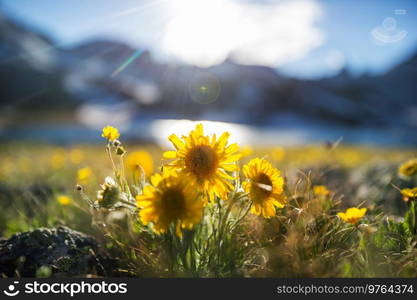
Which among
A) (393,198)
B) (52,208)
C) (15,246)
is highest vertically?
(393,198)

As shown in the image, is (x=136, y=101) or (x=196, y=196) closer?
(x=196, y=196)

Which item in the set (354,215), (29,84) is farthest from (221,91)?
(354,215)

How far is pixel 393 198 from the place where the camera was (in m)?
3.81

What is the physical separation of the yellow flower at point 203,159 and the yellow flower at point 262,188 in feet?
0.42

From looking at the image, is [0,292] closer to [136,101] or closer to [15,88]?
[15,88]

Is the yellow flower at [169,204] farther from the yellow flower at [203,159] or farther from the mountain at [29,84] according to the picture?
the mountain at [29,84]

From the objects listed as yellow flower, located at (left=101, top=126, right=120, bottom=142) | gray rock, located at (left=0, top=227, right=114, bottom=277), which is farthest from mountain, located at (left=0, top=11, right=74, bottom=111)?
yellow flower, located at (left=101, top=126, right=120, bottom=142)

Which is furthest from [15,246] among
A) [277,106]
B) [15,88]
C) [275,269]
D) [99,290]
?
[277,106]

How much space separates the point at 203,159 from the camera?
69.6 inches

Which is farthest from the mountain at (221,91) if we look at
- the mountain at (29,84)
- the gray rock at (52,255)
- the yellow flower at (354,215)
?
the yellow flower at (354,215)

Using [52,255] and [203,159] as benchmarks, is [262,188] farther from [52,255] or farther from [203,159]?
[52,255]

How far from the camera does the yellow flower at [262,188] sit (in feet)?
5.98

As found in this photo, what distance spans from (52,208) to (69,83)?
77.7 metres

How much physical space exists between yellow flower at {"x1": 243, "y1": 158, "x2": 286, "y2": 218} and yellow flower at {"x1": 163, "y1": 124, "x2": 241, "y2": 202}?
13cm
